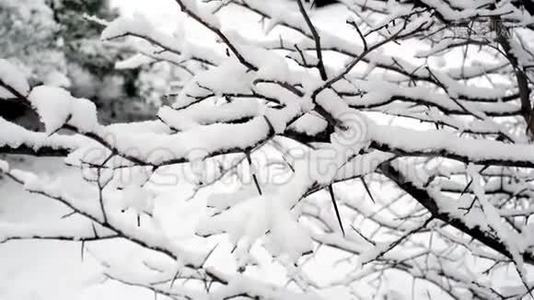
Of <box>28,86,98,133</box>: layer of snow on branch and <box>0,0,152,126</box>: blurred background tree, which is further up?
<box>0,0,152,126</box>: blurred background tree

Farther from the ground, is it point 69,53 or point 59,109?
point 69,53

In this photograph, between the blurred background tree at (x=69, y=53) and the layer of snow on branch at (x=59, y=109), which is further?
the blurred background tree at (x=69, y=53)

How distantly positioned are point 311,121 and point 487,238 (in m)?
0.78

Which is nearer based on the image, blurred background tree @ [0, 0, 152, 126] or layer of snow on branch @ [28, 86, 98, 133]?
layer of snow on branch @ [28, 86, 98, 133]

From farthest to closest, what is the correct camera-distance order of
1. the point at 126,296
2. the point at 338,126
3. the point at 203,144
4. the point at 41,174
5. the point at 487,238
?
the point at 41,174, the point at 126,296, the point at 487,238, the point at 338,126, the point at 203,144

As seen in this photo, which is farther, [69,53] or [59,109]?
[69,53]

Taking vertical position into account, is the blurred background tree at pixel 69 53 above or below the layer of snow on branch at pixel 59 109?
above

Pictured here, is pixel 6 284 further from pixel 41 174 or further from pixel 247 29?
pixel 247 29

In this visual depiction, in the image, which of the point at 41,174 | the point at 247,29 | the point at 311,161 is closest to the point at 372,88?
the point at 311,161

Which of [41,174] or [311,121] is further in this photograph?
[41,174]

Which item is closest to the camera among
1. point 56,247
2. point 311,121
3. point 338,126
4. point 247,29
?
point 338,126

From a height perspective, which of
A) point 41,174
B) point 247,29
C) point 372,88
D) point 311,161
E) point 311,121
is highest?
point 247,29

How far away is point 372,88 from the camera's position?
4.88 ft

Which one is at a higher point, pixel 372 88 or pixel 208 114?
pixel 372 88
